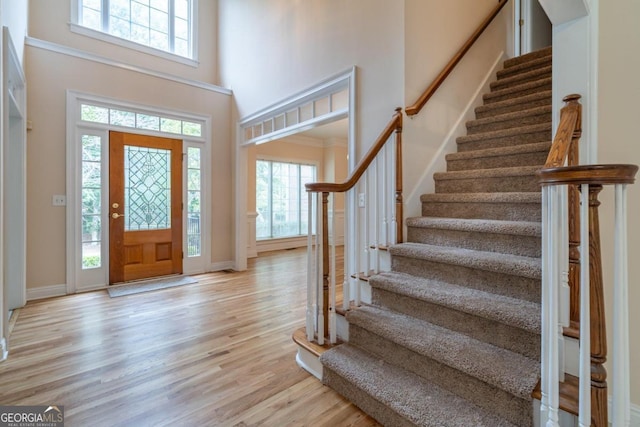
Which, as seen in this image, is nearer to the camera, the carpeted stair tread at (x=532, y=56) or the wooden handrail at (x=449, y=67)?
the wooden handrail at (x=449, y=67)

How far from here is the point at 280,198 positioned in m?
7.03

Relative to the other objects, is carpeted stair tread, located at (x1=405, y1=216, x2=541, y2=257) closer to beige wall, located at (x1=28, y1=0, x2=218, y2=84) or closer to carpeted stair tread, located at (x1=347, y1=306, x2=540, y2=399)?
carpeted stair tread, located at (x1=347, y1=306, x2=540, y2=399)

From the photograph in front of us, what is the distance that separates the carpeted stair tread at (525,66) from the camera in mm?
3174

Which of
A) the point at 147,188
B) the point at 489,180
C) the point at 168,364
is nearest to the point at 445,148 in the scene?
the point at 489,180

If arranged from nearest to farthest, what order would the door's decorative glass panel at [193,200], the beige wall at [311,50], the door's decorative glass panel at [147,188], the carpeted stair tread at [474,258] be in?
the carpeted stair tread at [474,258] < the beige wall at [311,50] < the door's decorative glass panel at [147,188] < the door's decorative glass panel at [193,200]

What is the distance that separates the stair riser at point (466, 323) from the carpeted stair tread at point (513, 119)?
1.96 meters

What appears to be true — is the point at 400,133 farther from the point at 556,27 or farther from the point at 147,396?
the point at 147,396

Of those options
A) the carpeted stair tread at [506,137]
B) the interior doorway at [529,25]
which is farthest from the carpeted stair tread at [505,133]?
the interior doorway at [529,25]

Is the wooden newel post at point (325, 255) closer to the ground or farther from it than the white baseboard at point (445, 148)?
closer to the ground

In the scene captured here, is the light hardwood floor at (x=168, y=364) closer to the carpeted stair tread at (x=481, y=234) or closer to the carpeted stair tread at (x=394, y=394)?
the carpeted stair tread at (x=394, y=394)

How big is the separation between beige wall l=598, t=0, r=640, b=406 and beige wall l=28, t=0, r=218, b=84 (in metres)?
5.18

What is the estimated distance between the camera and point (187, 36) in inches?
199

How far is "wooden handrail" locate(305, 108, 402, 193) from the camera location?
77.1 inches

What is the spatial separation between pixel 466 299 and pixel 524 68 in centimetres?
293
